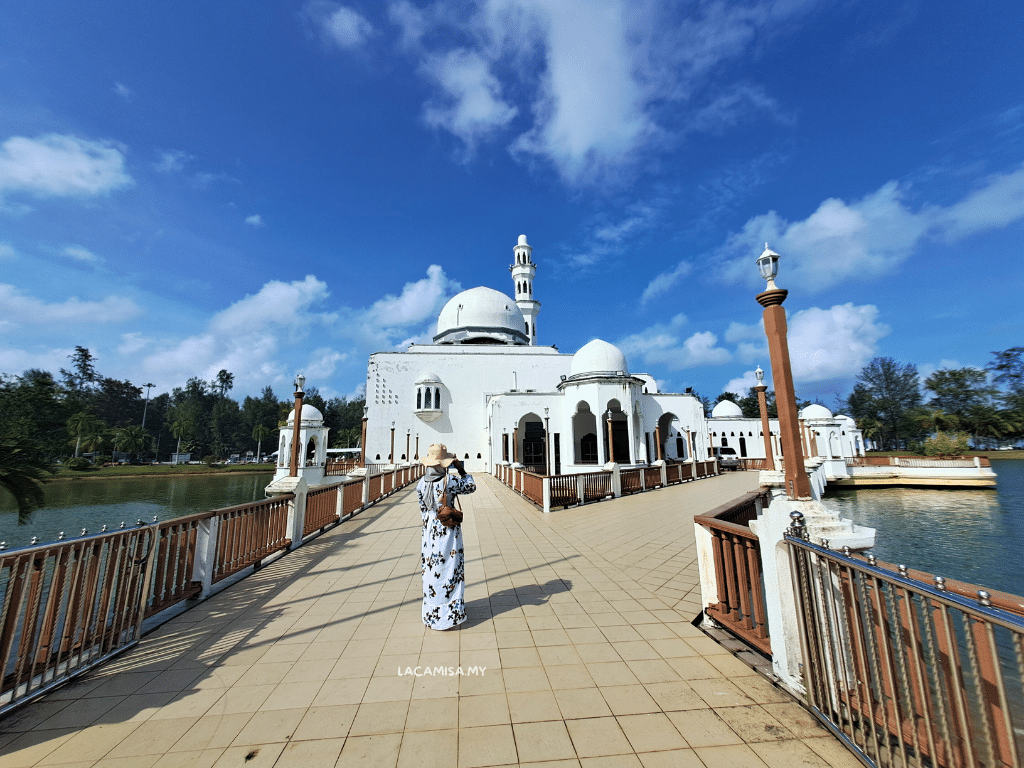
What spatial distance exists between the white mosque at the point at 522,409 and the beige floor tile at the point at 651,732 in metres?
19.7

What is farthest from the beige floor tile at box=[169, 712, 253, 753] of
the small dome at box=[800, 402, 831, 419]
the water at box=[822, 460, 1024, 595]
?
the small dome at box=[800, 402, 831, 419]

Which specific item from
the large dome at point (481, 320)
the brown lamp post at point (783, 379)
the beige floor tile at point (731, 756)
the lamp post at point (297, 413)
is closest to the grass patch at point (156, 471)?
the large dome at point (481, 320)

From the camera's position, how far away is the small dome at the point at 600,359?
23.3m

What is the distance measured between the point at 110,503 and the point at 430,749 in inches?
1224

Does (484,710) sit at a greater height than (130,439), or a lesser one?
lesser

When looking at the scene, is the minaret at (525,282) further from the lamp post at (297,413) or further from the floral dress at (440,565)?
the floral dress at (440,565)

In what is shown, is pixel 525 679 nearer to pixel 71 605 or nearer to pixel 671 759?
pixel 671 759

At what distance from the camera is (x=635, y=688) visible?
2.82 meters

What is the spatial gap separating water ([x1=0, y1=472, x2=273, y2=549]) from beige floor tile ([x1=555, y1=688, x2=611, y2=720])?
49.4 ft

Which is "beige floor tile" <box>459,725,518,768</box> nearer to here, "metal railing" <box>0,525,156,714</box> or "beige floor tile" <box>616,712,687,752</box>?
"beige floor tile" <box>616,712,687,752</box>

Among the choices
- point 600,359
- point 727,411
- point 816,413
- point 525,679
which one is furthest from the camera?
point 727,411

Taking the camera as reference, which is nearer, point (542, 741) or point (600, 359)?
point (542, 741)

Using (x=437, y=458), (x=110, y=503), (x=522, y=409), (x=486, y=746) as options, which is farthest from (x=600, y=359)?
(x=110, y=503)

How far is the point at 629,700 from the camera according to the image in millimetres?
2680
